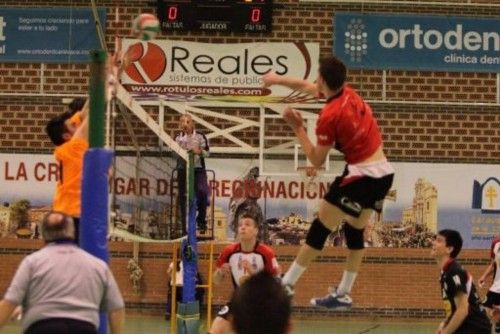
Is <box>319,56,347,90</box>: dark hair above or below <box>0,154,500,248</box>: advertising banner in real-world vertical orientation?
above

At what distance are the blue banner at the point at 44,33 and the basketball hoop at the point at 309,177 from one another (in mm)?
4752

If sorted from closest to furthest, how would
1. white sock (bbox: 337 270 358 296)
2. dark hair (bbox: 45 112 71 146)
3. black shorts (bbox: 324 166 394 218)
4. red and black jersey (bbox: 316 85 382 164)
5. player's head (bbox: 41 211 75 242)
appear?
1. player's head (bbox: 41 211 75 242)
2. red and black jersey (bbox: 316 85 382 164)
3. black shorts (bbox: 324 166 394 218)
4. white sock (bbox: 337 270 358 296)
5. dark hair (bbox: 45 112 71 146)

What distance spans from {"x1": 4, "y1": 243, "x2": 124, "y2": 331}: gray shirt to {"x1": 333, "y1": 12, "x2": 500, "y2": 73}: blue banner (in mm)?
12551

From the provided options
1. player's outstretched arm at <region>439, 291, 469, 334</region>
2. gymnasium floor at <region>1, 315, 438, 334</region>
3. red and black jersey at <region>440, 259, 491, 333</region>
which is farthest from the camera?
gymnasium floor at <region>1, 315, 438, 334</region>

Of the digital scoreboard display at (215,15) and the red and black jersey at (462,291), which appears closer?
the red and black jersey at (462,291)

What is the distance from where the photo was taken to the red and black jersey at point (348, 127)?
6.65m

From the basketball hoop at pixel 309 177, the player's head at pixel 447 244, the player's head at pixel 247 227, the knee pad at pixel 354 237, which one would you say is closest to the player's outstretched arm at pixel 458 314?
the player's head at pixel 447 244

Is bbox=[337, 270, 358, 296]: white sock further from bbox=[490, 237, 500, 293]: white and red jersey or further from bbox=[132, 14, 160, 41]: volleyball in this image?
bbox=[490, 237, 500, 293]: white and red jersey

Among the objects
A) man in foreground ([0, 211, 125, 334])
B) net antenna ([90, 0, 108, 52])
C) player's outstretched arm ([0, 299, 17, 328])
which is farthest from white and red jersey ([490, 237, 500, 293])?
player's outstretched arm ([0, 299, 17, 328])

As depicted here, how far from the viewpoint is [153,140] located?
16578 mm

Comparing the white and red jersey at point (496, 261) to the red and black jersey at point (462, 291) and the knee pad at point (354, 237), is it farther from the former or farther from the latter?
the knee pad at point (354, 237)

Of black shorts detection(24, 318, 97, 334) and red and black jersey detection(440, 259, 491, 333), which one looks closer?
black shorts detection(24, 318, 97, 334)

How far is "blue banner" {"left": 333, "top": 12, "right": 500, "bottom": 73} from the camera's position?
17.7m

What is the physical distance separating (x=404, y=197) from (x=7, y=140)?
25.2ft
